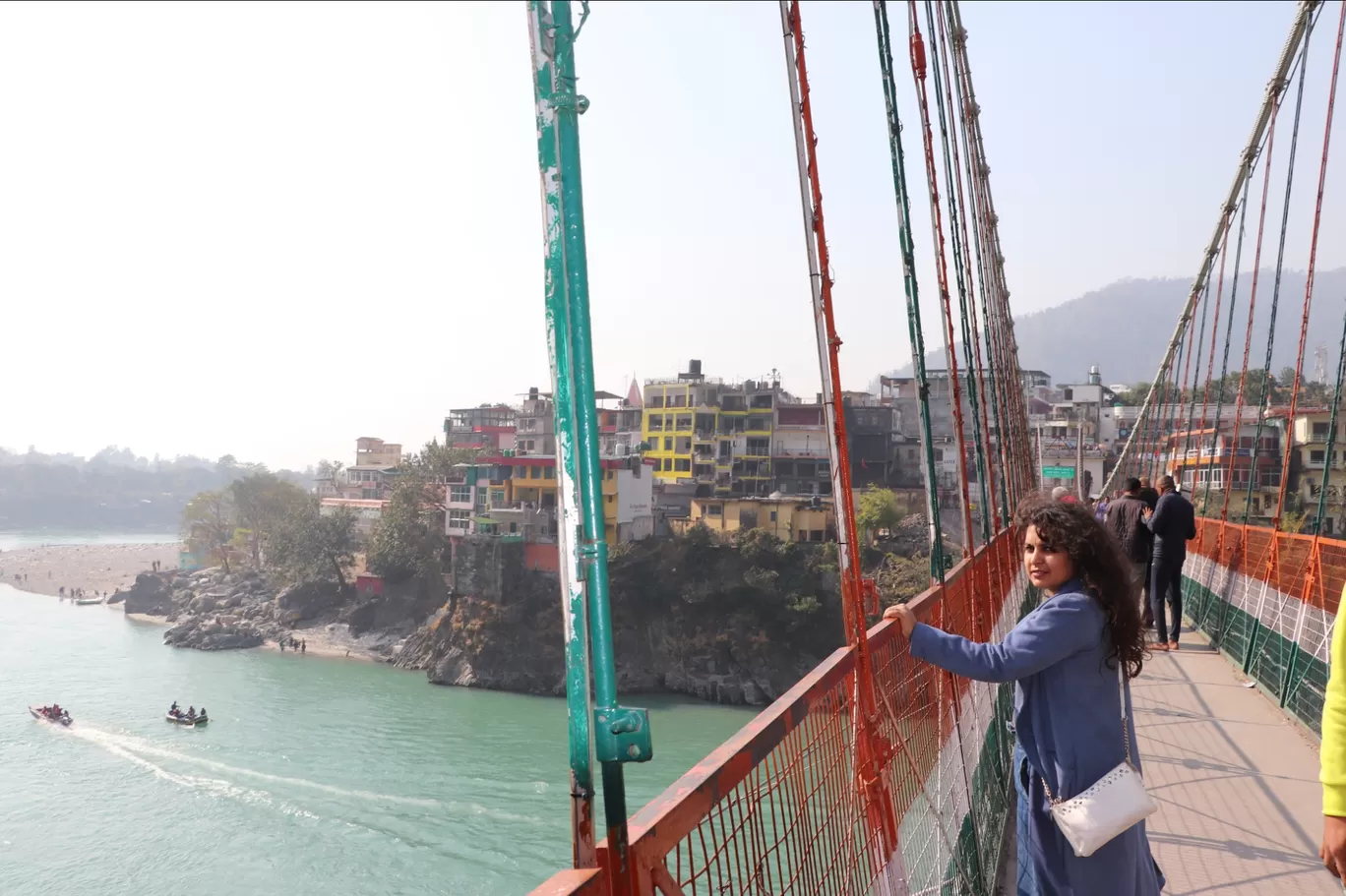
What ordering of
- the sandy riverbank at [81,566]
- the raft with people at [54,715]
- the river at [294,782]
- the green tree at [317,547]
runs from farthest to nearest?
the sandy riverbank at [81,566] < the green tree at [317,547] < the raft with people at [54,715] < the river at [294,782]

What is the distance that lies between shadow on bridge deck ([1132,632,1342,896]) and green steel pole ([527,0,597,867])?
7.44 feet

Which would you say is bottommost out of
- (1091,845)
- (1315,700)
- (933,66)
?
(1315,700)

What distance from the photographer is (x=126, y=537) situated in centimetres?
9212

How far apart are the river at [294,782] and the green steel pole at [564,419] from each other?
16699mm

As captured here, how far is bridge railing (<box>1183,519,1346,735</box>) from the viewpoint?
14.7ft

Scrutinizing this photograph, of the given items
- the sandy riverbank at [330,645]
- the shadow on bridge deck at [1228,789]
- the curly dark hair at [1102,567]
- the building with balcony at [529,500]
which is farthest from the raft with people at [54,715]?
the curly dark hair at [1102,567]

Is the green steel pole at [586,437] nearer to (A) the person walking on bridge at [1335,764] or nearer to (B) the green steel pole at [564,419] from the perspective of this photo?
(B) the green steel pole at [564,419]

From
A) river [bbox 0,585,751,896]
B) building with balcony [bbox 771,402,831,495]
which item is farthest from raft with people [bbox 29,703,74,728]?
building with balcony [bbox 771,402,831,495]

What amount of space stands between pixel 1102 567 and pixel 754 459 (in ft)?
102

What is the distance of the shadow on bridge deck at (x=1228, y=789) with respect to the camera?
2.77 meters

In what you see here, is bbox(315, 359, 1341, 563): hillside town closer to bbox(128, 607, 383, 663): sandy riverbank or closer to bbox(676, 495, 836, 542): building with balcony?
bbox(676, 495, 836, 542): building with balcony

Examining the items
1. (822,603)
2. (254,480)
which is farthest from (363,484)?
(822,603)

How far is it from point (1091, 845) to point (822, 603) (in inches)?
1055

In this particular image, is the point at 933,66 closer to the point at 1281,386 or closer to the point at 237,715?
the point at 237,715
